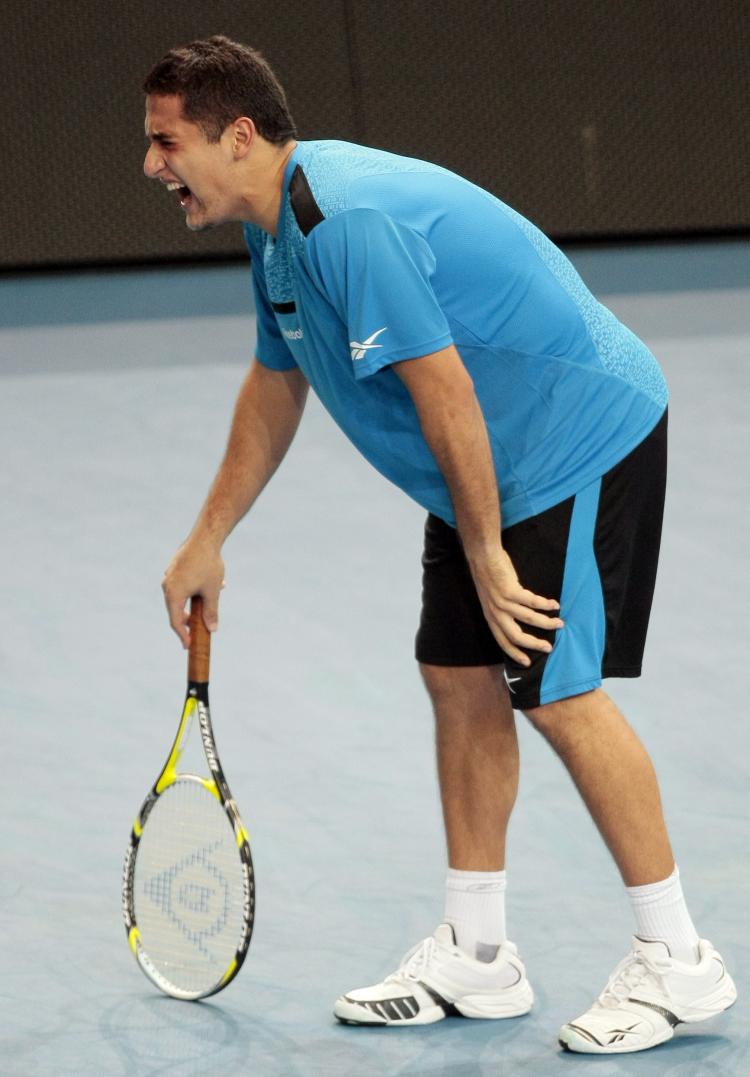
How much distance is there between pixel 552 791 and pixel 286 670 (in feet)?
2.76

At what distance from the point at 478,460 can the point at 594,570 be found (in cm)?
27

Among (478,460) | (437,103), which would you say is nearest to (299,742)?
(478,460)

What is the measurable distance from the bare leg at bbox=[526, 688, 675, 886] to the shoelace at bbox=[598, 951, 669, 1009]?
14 cm

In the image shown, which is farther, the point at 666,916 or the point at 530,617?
the point at 666,916

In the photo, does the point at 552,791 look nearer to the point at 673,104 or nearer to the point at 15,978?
the point at 15,978

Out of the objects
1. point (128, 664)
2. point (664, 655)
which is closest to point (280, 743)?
point (128, 664)

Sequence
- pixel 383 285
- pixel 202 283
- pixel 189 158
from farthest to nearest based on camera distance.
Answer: pixel 202 283, pixel 189 158, pixel 383 285

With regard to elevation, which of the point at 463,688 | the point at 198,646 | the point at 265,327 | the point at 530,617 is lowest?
the point at 463,688

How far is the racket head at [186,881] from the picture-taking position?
245 cm

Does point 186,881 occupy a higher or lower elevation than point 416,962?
higher

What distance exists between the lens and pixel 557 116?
8.08 meters

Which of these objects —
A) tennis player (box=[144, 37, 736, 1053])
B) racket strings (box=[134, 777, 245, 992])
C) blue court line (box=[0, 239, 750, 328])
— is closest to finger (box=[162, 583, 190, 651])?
tennis player (box=[144, 37, 736, 1053])

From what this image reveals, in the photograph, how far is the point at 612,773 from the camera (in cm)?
238

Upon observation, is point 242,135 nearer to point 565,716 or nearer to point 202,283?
point 565,716
